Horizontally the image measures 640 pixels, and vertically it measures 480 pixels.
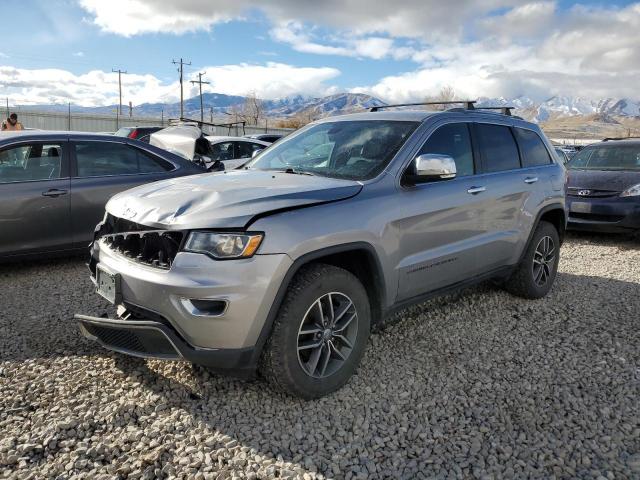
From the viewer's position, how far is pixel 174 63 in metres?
78.9

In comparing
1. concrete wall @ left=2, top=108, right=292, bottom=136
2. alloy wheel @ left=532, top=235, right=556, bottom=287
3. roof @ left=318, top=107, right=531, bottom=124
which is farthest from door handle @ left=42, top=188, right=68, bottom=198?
concrete wall @ left=2, top=108, right=292, bottom=136

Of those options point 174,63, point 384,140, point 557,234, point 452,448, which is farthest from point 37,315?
point 174,63

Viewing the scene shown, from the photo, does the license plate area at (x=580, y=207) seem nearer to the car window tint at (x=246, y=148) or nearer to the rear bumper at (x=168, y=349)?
the car window tint at (x=246, y=148)

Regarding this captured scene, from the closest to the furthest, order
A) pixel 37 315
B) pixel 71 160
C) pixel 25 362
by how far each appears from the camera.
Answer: pixel 25 362 → pixel 37 315 → pixel 71 160

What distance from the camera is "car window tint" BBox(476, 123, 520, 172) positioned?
175 inches

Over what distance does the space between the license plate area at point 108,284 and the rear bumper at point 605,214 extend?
7.17 m

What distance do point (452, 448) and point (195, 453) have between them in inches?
50.9

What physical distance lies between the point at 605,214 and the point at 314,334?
652 centimetres

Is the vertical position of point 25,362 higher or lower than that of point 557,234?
lower

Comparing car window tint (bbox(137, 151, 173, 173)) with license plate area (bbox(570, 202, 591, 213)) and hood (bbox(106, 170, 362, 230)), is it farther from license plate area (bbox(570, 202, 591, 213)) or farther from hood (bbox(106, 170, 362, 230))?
license plate area (bbox(570, 202, 591, 213))

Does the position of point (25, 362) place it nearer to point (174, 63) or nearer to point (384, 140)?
point (384, 140)

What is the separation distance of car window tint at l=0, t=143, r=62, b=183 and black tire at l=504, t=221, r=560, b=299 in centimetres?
472

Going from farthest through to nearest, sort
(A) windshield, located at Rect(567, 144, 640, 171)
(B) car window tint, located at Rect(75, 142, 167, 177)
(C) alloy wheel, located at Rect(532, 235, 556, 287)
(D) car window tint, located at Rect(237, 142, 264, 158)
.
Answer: (D) car window tint, located at Rect(237, 142, 264, 158)
(A) windshield, located at Rect(567, 144, 640, 171)
(B) car window tint, located at Rect(75, 142, 167, 177)
(C) alloy wheel, located at Rect(532, 235, 556, 287)

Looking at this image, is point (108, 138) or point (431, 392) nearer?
point (431, 392)
